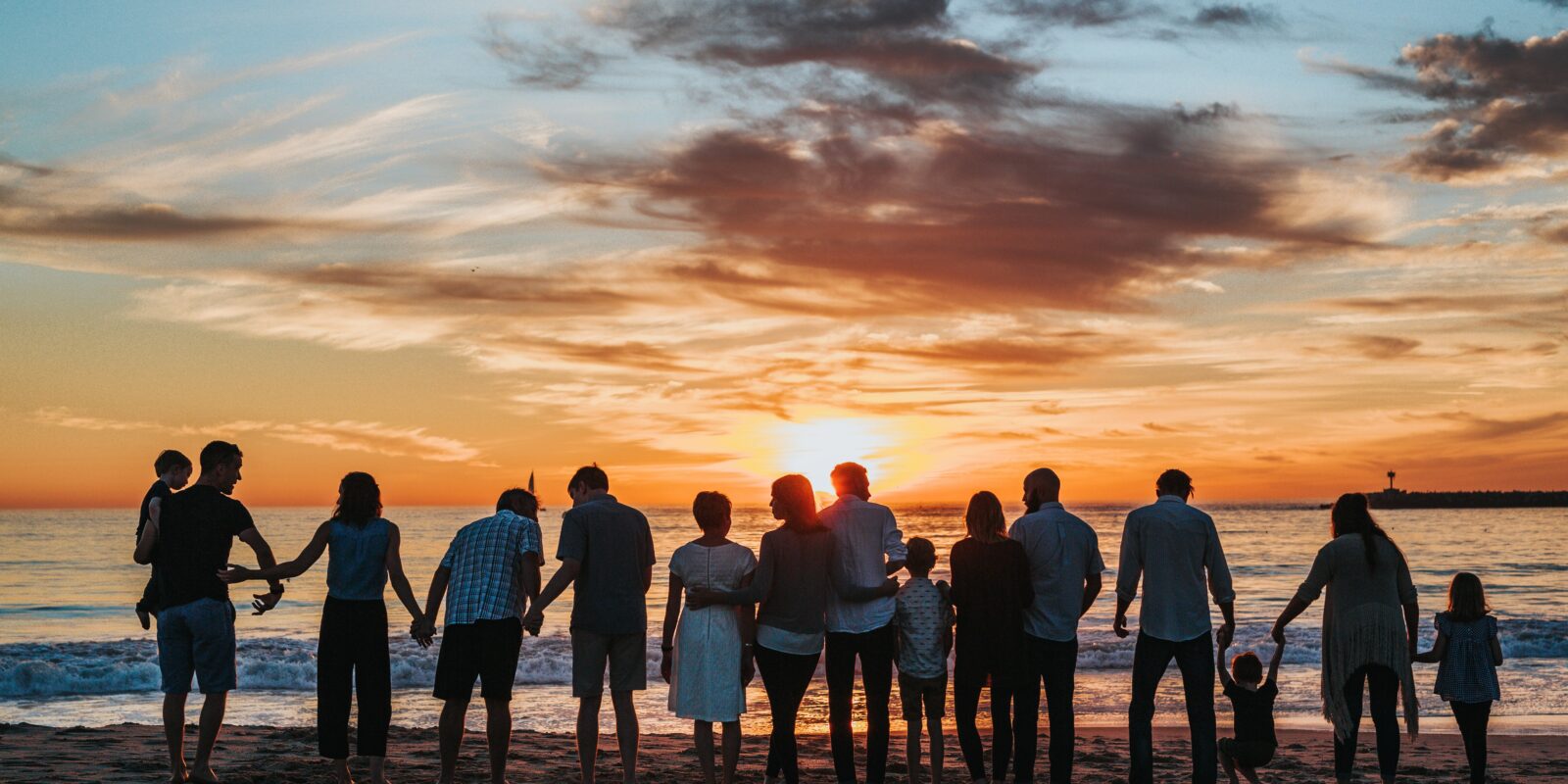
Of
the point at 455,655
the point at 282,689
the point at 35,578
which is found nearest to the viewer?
the point at 455,655

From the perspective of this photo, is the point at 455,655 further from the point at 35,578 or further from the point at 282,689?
the point at 35,578

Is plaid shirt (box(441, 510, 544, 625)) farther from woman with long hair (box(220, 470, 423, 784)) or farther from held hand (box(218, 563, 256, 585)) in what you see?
held hand (box(218, 563, 256, 585))

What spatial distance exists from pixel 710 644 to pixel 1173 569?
2.77 meters

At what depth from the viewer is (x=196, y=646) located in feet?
22.6

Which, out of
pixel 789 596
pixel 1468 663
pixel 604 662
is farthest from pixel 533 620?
Result: pixel 1468 663

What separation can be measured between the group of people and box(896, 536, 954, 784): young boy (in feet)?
0.09

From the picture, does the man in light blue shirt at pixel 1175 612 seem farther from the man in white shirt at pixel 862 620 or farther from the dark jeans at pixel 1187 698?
the man in white shirt at pixel 862 620

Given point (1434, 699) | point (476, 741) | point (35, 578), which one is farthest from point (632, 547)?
point (35, 578)

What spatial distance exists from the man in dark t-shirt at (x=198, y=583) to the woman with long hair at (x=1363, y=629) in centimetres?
619

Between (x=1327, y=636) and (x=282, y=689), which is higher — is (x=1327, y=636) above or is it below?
above

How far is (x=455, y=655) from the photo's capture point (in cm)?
682

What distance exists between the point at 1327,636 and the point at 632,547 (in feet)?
13.8

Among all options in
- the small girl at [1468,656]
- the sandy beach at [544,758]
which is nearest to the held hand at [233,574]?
the sandy beach at [544,758]

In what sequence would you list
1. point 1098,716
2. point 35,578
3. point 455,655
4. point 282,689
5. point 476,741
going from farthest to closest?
point 35,578 < point 282,689 < point 1098,716 < point 476,741 < point 455,655
